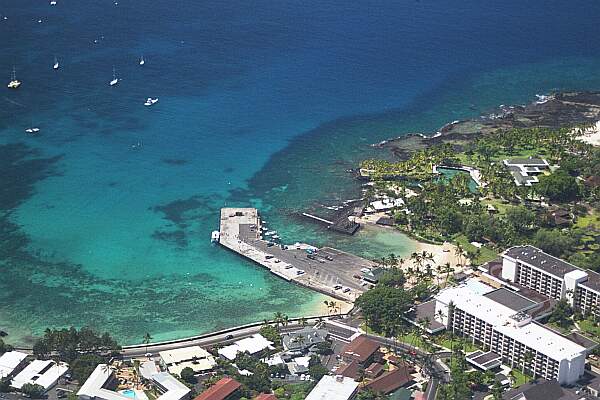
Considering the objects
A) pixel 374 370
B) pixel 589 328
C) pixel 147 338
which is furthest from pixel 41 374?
pixel 589 328

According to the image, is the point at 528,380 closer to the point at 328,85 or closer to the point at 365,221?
the point at 365,221

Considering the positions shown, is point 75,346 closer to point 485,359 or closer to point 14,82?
point 485,359

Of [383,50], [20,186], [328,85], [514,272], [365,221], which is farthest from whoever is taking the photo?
[383,50]

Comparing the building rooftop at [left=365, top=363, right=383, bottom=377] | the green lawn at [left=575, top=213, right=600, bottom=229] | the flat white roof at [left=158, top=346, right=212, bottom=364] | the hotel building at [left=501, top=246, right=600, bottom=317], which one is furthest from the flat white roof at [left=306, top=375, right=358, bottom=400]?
the green lawn at [left=575, top=213, right=600, bottom=229]

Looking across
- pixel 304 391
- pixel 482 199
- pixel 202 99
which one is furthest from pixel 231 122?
pixel 304 391

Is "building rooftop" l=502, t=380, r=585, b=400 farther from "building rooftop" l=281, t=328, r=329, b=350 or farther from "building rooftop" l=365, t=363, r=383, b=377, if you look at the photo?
"building rooftop" l=281, t=328, r=329, b=350

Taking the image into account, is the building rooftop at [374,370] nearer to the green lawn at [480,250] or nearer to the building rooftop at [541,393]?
the building rooftop at [541,393]
